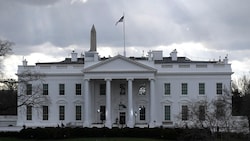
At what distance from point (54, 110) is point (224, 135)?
118 feet

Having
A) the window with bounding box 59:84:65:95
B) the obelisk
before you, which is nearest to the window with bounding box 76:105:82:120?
the window with bounding box 59:84:65:95

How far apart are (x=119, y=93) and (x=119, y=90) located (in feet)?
1.35

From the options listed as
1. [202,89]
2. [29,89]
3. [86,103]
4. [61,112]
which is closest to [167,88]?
[202,89]

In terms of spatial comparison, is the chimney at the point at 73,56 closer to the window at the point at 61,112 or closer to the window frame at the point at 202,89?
the window at the point at 61,112

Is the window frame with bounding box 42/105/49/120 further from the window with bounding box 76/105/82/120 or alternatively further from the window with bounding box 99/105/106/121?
the window with bounding box 99/105/106/121

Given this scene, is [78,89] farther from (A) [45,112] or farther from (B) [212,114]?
(B) [212,114]

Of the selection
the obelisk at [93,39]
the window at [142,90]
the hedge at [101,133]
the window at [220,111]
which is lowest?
the hedge at [101,133]

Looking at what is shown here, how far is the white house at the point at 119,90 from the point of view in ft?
252

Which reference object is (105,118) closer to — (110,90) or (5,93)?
(110,90)

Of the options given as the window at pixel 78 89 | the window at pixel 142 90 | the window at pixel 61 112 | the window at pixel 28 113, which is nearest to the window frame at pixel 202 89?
the window at pixel 142 90

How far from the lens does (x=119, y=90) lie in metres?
80.0

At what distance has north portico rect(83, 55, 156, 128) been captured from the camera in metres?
76.5

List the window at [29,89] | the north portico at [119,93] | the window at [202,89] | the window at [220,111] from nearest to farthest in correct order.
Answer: the window at [220,111] < the window at [29,89] < the north portico at [119,93] < the window at [202,89]

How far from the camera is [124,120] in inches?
3118
